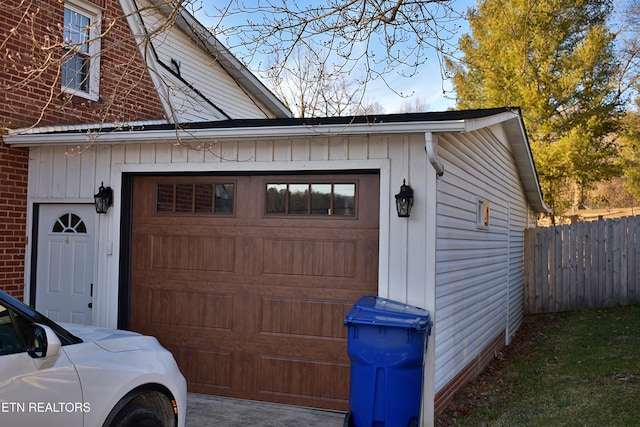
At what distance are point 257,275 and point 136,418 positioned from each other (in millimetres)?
2806

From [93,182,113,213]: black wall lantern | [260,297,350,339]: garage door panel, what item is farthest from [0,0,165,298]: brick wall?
[260,297,350,339]: garage door panel

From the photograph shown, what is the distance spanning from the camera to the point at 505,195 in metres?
10.5

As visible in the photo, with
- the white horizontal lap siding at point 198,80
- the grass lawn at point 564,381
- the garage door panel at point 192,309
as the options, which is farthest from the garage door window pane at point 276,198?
the white horizontal lap siding at point 198,80

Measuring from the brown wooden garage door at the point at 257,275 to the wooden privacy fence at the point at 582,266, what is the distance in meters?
7.59

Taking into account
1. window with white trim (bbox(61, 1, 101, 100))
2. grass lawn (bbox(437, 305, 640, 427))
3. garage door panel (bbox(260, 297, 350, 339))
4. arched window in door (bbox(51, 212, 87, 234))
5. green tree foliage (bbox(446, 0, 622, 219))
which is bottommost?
grass lawn (bbox(437, 305, 640, 427))

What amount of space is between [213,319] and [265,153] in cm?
201

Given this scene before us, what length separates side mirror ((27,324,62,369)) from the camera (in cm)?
326

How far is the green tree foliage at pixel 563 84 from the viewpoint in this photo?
17.1 m

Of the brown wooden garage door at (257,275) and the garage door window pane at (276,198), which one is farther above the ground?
the garage door window pane at (276,198)

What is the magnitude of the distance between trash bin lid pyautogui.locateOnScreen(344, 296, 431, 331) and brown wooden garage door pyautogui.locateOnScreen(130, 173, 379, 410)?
2.12 ft

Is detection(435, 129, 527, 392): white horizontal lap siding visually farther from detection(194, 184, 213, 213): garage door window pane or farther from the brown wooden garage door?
detection(194, 184, 213, 213): garage door window pane

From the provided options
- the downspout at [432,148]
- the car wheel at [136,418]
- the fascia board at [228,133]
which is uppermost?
the fascia board at [228,133]

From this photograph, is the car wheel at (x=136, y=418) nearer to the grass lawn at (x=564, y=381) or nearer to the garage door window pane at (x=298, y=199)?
the garage door window pane at (x=298, y=199)

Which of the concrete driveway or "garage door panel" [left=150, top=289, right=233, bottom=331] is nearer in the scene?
the concrete driveway
